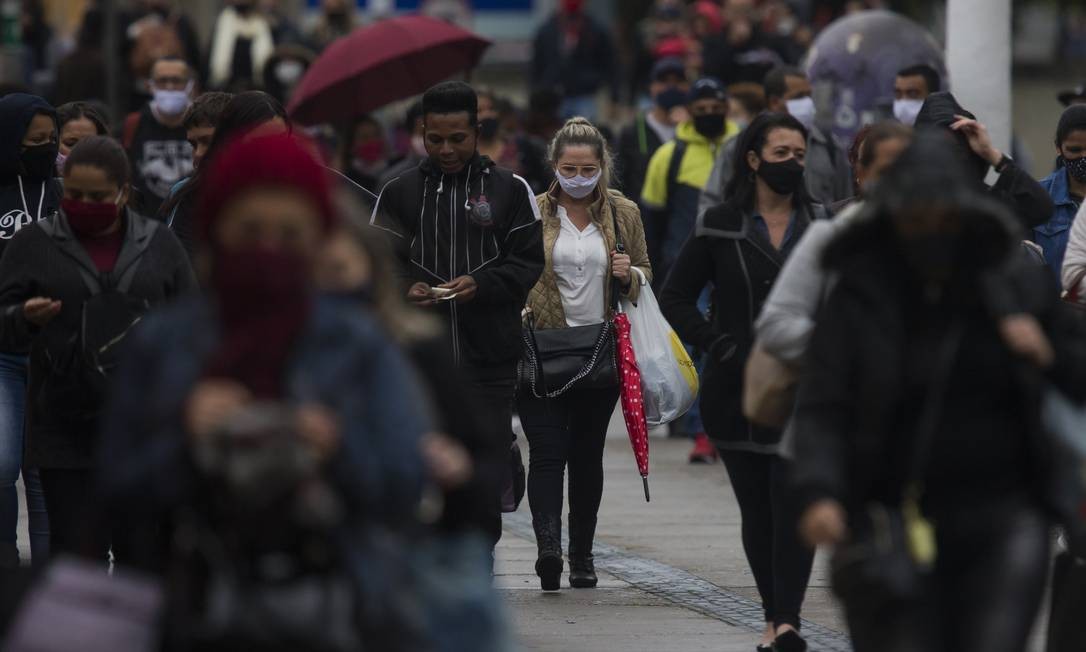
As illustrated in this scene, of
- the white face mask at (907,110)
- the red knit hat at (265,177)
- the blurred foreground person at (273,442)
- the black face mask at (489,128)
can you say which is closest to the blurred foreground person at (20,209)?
the blurred foreground person at (273,442)

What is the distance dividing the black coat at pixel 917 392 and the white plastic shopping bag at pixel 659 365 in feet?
13.7

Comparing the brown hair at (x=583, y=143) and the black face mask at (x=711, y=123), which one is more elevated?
the brown hair at (x=583, y=143)

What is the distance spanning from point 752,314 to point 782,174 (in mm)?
518

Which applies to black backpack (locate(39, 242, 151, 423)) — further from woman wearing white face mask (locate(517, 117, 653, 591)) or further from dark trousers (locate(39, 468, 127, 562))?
woman wearing white face mask (locate(517, 117, 653, 591))

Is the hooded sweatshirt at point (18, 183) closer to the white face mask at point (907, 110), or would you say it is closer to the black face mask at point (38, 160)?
the black face mask at point (38, 160)

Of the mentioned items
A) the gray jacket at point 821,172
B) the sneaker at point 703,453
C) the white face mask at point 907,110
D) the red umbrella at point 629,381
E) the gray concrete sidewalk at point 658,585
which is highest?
the white face mask at point 907,110

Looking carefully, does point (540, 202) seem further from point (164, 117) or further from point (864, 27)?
point (864, 27)

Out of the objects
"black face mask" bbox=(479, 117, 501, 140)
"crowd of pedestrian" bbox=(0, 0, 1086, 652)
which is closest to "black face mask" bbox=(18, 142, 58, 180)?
"crowd of pedestrian" bbox=(0, 0, 1086, 652)

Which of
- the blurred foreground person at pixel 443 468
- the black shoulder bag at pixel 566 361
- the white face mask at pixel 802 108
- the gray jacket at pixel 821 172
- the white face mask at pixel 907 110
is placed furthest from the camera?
the white face mask at pixel 802 108

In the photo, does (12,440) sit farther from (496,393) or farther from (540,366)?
(540,366)

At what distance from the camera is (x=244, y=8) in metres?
19.9

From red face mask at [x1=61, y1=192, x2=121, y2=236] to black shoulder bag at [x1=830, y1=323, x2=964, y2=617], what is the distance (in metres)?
2.90

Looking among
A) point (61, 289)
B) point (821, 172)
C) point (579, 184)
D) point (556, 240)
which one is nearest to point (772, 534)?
point (556, 240)

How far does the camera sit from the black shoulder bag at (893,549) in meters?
4.96
